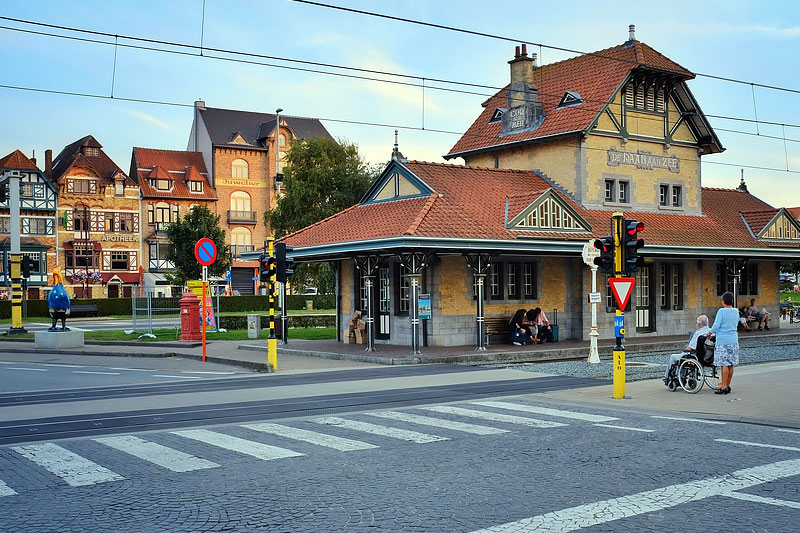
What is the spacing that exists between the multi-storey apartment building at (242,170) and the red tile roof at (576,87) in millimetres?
42847

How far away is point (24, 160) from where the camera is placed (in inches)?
2837

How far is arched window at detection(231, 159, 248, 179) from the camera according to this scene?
78312 millimetres

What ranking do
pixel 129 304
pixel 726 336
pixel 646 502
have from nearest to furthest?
pixel 646 502 → pixel 726 336 → pixel 129 304

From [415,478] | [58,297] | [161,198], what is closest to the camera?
[415,478]

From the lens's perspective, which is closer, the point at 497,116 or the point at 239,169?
the point at 497,116

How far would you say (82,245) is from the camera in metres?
72.2

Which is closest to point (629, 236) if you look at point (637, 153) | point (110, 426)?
point (110, 426)

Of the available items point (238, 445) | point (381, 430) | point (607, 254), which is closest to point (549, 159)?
point (607, 254)

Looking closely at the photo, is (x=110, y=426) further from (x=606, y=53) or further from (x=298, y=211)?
(x=298, y=211)

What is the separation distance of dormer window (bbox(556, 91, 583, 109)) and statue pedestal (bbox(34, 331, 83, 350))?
1960 cm

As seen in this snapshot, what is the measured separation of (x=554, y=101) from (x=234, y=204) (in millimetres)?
49760

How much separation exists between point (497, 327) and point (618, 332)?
12540 mm

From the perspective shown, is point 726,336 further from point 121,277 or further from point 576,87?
point 121,277

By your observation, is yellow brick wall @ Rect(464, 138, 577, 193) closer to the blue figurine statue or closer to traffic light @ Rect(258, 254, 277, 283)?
traffic light @ Rect(258, 254, 277, 283)
